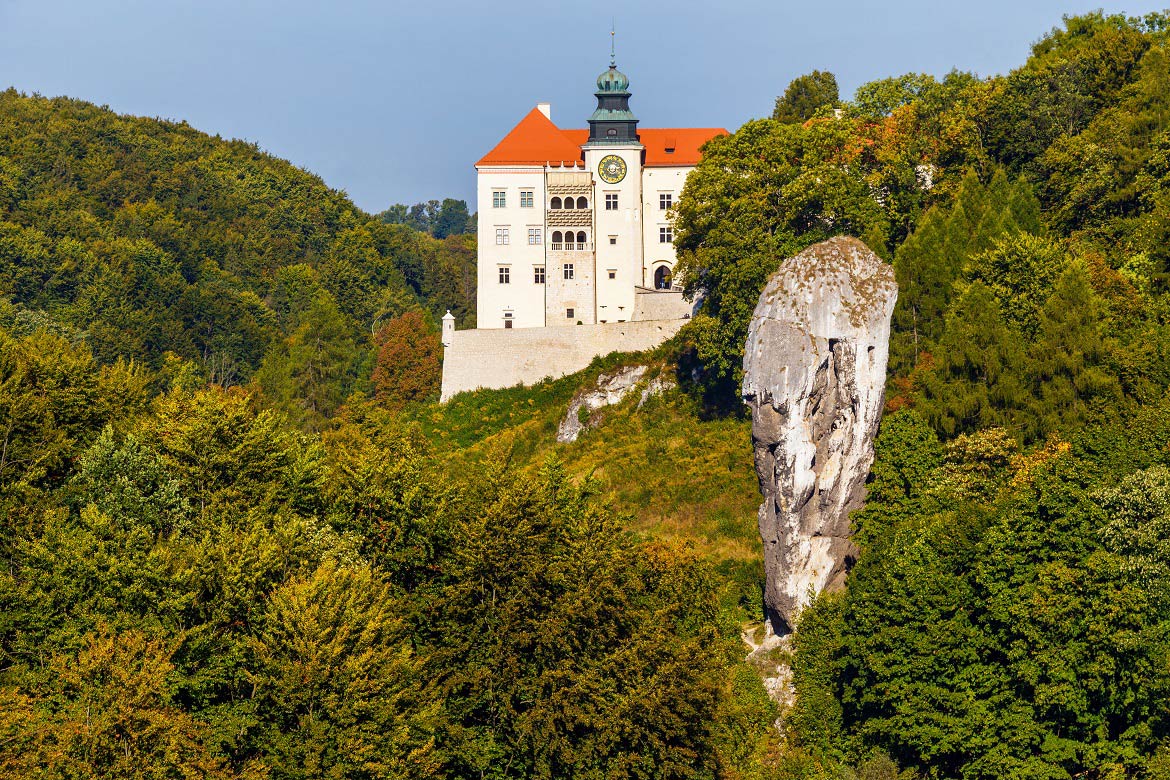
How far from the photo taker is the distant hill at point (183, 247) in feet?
435

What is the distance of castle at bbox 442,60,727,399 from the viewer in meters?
85.4

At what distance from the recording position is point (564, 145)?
88.4 meters

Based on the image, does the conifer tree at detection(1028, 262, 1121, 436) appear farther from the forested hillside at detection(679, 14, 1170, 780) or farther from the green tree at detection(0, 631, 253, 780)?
the green tree at detection(0, 631, 253, 780)

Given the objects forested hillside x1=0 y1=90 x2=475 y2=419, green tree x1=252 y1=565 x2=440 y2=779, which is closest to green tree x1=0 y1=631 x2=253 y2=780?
green tree x1=252 y1=565 x2=440 y2=779

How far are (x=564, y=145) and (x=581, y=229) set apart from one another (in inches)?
211

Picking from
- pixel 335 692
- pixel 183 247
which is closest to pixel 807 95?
pixel 335 692

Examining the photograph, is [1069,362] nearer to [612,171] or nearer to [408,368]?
[612,171]

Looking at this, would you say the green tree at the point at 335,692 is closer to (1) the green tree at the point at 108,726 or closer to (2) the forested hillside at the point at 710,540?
(2) the forested hillside at the point at 710,540

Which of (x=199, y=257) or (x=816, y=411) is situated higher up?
(x=199, y=257)

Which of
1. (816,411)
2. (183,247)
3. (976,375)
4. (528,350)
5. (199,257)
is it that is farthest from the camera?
(199,257)

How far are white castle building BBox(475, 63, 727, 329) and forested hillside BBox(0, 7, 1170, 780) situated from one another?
11.7 metres

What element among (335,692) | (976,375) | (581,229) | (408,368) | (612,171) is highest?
(612,171)

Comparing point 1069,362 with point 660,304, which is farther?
point 660,304

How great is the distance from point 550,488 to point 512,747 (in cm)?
1017
